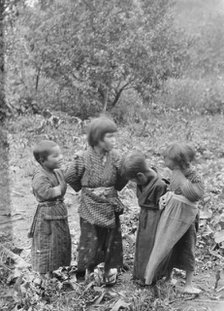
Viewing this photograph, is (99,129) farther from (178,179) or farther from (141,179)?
(178,179)

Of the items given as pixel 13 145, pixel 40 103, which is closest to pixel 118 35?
pixel 40 103

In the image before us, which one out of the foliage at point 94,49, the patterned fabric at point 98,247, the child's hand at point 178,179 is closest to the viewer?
the child's hand at point 178,179

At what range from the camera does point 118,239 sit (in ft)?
11.7

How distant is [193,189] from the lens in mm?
3199

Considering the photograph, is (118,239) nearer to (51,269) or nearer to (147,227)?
(147,227)

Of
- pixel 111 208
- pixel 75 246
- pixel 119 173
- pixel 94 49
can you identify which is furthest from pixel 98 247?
pixel 94 49

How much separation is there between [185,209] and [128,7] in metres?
10.0

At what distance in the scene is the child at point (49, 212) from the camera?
3.39 metres

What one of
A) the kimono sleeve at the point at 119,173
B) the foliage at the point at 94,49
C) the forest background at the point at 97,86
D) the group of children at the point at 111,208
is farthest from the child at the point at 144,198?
the foliage at the point at 94,49

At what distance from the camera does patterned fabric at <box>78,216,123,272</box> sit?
3480mm

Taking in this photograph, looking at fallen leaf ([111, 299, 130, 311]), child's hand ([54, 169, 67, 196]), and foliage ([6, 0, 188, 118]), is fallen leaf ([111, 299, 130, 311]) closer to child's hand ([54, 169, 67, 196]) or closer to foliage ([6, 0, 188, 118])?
child's hand ([54, 169, 67, 196])

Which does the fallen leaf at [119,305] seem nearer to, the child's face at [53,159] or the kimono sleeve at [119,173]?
the kimono sleeve at [119,173]

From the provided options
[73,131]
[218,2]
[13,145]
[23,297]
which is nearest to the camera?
[23,297]

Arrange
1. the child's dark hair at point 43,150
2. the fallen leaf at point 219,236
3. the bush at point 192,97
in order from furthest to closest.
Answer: the bush at point 192,97
the fallen leaf at point 219,236
the child's dark hair at point 43,150
